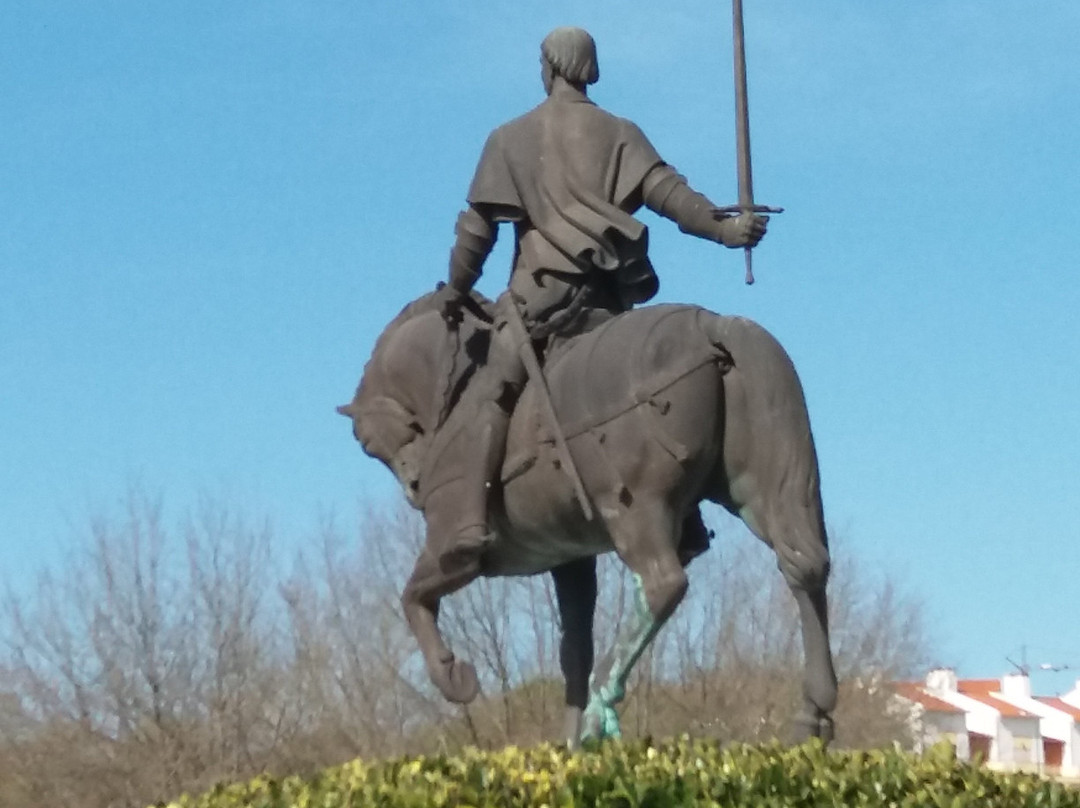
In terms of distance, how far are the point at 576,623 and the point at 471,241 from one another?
1.99 metres

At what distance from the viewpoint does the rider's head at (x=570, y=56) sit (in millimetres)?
9570

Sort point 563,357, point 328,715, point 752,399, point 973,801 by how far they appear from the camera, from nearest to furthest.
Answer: point 973,801
point 752,399
point 563,357
point 328,715

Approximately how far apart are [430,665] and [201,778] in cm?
1690

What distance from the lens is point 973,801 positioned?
20.6 ft

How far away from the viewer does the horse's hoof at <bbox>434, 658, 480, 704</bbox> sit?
9258mm

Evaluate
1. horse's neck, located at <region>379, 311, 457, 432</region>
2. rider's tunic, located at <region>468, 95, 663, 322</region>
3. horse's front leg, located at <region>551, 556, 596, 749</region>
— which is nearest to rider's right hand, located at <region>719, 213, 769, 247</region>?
rider's tunic, located at <region>468, 95, 663, 322</region>

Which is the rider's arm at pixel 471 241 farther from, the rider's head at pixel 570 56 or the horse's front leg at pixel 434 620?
the horse's front leg at pixel 434 620

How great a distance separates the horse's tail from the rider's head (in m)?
1.73

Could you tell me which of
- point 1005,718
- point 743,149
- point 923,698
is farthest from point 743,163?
point 1005,718

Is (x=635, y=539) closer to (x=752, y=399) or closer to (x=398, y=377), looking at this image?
(x=752, y=399)

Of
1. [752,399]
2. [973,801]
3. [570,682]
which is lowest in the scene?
[973,801]

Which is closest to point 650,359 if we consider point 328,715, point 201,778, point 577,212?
point 577,212

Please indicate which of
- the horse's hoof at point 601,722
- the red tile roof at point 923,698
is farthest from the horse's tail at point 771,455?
the red tile roof at point 923,698

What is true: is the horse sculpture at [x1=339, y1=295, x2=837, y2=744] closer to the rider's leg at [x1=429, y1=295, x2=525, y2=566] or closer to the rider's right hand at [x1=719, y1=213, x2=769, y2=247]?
the rider's leg at [x1=429, y1=295, x2=525, y2=566]
